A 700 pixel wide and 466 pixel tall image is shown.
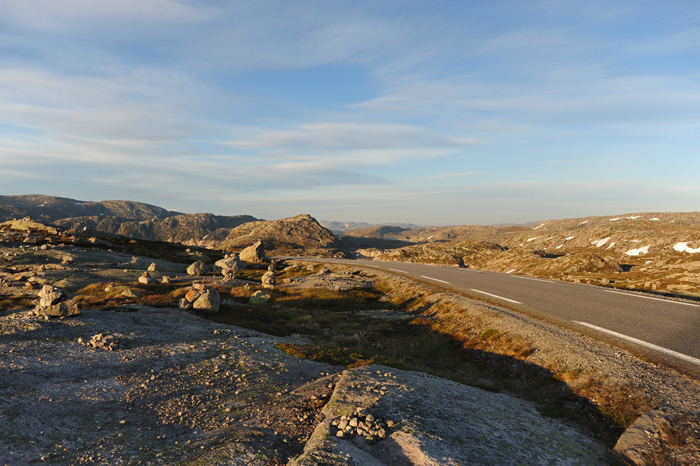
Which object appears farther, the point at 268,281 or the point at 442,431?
the point at 268,281

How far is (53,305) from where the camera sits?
46.8 ft

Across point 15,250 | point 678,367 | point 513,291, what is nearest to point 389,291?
point 513,291

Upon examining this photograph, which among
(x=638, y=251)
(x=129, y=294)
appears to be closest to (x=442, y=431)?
(x=129, y=294)

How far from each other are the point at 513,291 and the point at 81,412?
25.0 metres

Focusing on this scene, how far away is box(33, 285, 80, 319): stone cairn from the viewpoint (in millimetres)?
14093

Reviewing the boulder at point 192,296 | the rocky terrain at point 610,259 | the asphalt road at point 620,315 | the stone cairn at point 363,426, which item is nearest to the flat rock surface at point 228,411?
the stone cairn at point 363,426

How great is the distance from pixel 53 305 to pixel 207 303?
8165 mm

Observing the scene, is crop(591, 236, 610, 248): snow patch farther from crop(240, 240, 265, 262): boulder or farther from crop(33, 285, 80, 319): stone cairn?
crop(33, 285, 80, 319): stone cairn

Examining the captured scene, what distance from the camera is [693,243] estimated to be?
2292 inches

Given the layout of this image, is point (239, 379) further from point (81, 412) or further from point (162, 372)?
point (81, 412)

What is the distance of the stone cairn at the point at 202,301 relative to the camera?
2134 cm

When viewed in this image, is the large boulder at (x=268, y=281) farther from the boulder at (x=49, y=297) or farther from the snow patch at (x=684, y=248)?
the snow patch at (x=684, y=248)

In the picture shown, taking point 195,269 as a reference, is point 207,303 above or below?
above

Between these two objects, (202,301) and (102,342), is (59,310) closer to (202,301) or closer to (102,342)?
(102,342)
